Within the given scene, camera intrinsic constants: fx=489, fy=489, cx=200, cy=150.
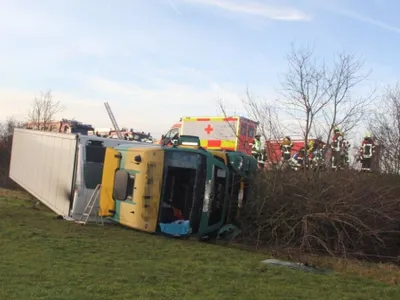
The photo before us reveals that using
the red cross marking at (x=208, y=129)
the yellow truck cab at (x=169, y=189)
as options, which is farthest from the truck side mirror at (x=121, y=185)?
the red cross marking at (x=208, y=129)

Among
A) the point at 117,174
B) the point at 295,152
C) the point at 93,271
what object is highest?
the point at 295,152

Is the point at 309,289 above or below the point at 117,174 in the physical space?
below

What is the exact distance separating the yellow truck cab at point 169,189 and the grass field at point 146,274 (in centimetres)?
56

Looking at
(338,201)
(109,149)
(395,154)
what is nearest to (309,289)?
(338,201)

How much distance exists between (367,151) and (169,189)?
611cm

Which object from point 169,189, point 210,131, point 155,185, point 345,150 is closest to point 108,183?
point 169,189

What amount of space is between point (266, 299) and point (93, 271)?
2200mm

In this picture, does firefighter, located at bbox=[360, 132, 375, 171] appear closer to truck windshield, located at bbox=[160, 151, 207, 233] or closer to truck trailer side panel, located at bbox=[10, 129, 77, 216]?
truck windshield, located at bbox=[160, 151, 207, 233]

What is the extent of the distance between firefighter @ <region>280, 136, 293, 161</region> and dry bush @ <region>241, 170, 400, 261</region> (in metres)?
0.81

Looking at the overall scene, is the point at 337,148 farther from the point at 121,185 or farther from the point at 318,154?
the point at 121,185

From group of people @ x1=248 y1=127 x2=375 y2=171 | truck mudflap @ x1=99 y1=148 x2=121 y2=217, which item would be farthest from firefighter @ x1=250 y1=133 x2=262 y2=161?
truck mudflap @ x1=99 y1=148 x2=121 y2=217

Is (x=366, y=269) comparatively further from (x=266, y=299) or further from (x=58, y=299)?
(x=58, y=299)

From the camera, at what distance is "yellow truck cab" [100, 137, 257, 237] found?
906cm

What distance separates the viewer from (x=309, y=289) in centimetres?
569
